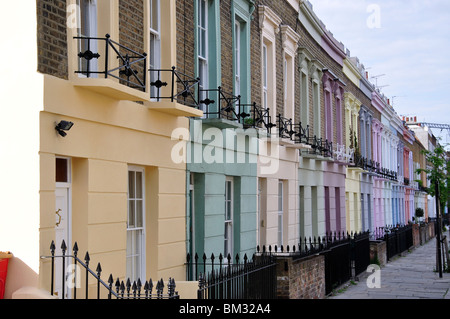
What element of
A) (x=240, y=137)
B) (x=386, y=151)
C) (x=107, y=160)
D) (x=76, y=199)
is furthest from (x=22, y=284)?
(x=386, y=151)

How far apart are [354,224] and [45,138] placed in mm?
24098

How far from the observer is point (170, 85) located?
11.9 m

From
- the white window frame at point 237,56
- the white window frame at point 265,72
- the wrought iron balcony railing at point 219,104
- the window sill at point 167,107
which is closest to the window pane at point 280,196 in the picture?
the white window frame at point 265,72

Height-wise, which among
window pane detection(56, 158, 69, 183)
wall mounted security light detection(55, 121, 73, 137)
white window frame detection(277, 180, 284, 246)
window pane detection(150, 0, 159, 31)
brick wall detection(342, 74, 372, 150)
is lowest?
white window frame detection(277, 180, 284, 246)

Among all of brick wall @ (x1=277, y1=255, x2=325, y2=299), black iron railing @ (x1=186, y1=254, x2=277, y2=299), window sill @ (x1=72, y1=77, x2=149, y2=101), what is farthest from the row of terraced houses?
brick wall @ (x1=277, y1=255, x2=325, y2=299)

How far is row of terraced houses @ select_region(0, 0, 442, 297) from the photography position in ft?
27.7

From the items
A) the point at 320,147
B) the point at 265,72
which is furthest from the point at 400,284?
the point at 265,72

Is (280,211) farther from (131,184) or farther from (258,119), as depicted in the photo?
(131,184)

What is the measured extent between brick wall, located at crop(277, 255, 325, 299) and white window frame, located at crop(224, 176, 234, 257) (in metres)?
1.66

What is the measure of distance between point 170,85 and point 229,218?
4496mm

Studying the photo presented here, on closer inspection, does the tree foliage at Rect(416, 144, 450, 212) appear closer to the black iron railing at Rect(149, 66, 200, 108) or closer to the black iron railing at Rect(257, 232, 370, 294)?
the black iron railing at Rect(257, 232, 370, 294)

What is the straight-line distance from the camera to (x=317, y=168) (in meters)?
23.7
